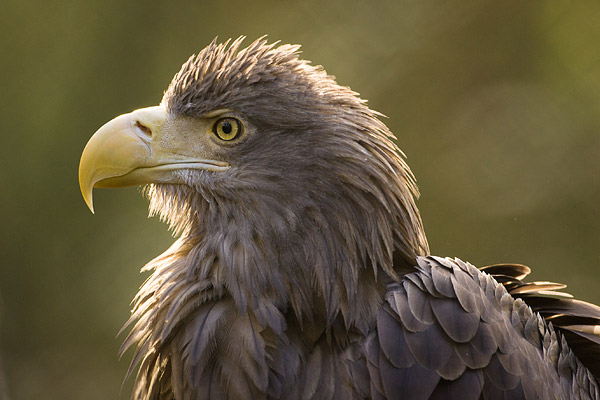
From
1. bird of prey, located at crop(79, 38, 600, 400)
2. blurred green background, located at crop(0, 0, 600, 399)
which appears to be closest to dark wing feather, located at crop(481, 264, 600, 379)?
bird of prey, located at crop(79, 38, 600, 400)

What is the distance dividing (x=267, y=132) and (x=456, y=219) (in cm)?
480

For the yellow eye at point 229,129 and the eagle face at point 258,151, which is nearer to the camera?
the eagle face at point 258,151

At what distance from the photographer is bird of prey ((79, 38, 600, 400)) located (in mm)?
2523

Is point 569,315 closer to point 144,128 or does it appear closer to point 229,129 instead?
point 229,129

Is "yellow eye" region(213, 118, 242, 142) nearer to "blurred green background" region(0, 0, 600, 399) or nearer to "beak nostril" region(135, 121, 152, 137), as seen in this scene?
"beak nostril" region(135, 121, 152, 137)

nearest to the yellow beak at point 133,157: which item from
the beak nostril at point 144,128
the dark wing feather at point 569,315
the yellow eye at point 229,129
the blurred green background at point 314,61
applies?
the beak nostril at point 144,128

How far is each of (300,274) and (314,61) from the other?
485cm

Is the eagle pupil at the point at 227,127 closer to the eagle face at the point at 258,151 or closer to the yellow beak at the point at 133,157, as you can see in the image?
the eagle face at the point at 258,151

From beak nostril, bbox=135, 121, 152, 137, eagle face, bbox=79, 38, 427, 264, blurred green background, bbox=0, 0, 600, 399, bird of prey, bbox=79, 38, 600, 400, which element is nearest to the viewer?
bird of prey, bbox=79, 38, 600, 400

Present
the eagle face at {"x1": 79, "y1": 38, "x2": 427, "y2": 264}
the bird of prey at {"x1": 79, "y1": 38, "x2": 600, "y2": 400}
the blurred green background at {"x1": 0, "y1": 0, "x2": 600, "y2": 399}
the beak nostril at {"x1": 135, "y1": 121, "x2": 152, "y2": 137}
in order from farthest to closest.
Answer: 1. the blurred green background at {"x1": 0, "y1": 0, "x2": 600, "y2": 399}
2. the beak nostril at {"x1": 135, "y1": 121, "x2": 152, "y2": 137}
3. the eagle face at {"x1": 79, "y1": 38, "x2": 427, "y2": 264}
4. the bird of prey at {"x1": 79, "y1": 38, "x2": 600, "y2": 400}

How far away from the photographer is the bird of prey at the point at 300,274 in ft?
8.28

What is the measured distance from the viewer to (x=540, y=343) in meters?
2.71

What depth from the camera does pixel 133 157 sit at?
9.16ft

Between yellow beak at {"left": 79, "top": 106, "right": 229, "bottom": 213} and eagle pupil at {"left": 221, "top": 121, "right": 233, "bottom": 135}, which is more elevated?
eagle pupil at {"left": 221, "top": 121, "right": 233, "bottom": 135}
